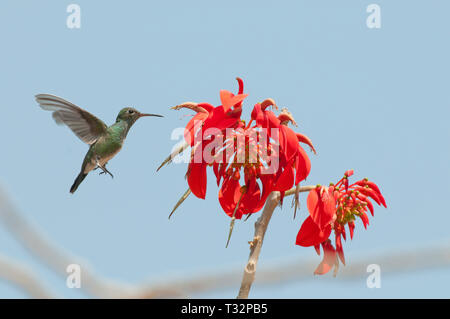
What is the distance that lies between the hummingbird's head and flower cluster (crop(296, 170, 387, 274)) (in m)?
1.49

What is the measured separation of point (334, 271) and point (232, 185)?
0.49 metres

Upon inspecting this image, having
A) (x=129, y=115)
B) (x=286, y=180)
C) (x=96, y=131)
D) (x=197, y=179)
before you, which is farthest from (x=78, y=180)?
(x=286, y=180)

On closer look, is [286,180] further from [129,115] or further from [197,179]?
[129,115]

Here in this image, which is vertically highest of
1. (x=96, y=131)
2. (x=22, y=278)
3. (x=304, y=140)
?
(x=96, y=131)

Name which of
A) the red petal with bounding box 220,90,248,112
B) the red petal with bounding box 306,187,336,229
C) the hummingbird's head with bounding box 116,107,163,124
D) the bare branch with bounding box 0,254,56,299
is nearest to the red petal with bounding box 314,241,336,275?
the red petal with bounding box 306,187,336,229

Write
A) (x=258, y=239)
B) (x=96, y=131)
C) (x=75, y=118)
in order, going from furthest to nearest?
1. (x=96, y=131)
2. (x=75, y=118)
3. (x=258, y=239)

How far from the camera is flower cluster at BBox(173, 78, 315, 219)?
1747 mm

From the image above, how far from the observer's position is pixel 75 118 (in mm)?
2936

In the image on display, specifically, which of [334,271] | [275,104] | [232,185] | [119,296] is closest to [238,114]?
[275,104]

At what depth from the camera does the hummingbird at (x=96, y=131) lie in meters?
2.91

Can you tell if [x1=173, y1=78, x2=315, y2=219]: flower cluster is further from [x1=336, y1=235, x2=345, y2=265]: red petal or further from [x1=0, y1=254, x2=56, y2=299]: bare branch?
[x1=0, y1=254, x2=56, y2=299]: bare branch

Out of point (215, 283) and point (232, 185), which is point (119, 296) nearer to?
point (215, 283)

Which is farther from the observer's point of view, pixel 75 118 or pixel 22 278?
pixel 75 118

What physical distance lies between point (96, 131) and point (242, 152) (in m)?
1.47
